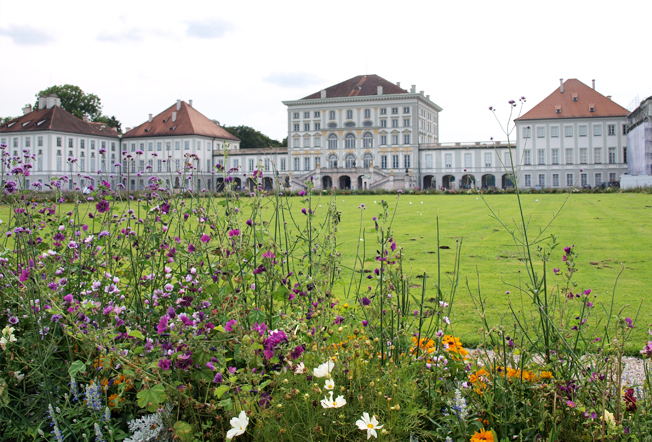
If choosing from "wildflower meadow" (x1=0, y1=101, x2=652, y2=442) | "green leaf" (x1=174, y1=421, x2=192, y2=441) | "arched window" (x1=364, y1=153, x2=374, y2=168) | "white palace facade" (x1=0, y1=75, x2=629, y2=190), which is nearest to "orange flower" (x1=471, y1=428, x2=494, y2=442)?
"wildflower meadow" (x1=0, y1=101, x2=652, y2=442)

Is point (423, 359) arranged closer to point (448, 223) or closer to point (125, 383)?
point (125, 383)

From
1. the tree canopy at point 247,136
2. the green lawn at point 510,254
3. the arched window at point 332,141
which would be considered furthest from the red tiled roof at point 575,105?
the green lawn at point 510,254

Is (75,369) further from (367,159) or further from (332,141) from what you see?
(332,141)

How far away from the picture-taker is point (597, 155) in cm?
4856

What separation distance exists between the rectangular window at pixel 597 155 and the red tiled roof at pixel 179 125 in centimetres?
4060

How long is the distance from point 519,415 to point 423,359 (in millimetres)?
452

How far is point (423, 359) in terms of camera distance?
2.37m

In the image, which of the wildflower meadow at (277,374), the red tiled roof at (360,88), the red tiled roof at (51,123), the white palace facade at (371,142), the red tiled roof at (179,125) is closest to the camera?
the wildflower meadow at (277,374)

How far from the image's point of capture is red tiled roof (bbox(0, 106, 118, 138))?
54.1 meters

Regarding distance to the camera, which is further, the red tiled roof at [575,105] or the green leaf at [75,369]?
the red tiled roof at [575,105]

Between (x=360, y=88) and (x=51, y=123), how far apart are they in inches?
1305

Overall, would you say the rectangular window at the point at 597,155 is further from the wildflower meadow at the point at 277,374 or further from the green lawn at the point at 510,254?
the wildflower meadow at the point at 277,374

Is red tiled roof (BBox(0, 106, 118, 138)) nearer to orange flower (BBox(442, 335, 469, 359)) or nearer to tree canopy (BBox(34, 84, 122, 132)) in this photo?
tree canopy (BBox(34, 84, 122, 132))

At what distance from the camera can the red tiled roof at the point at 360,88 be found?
57.9 m
